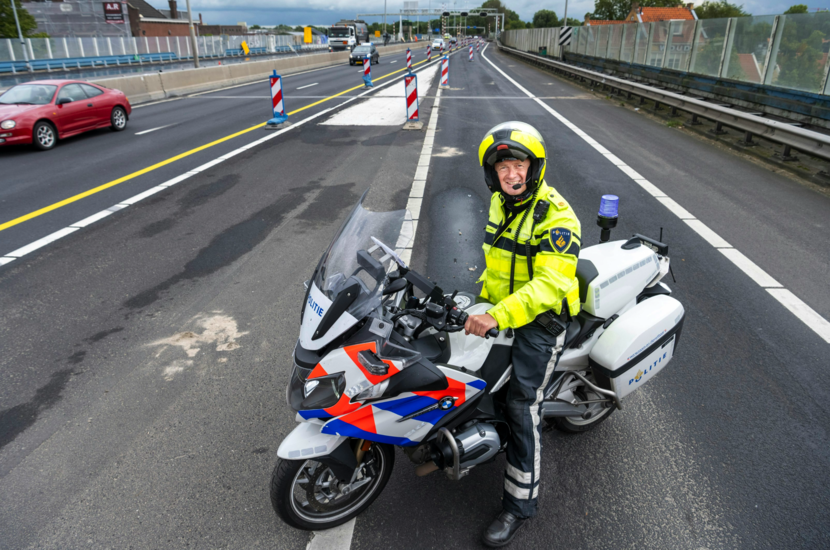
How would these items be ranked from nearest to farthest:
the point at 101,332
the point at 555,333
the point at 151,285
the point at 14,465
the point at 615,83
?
the point at 555,333 < the point at 14,465 < the point at 101,332 < the point at 151,285 < the point at 615,83

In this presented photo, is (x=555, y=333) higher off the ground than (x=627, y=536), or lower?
higher

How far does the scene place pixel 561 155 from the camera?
1086cm

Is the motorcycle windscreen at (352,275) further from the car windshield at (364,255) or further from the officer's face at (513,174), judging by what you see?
the officer's face at (513,174)

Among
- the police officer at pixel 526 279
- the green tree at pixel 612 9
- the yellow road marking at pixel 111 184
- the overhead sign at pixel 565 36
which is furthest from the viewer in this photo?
the green tree at pixel 612 9

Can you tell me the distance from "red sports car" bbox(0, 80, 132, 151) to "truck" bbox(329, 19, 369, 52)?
5753 centimetres

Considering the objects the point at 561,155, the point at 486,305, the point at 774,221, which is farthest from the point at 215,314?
the point at 561,155

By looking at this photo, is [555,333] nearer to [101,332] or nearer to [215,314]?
[215,314]

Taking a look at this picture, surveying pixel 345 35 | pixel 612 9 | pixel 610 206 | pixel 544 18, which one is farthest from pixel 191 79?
pixel 544 18

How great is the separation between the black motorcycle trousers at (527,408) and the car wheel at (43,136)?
12.7 meters

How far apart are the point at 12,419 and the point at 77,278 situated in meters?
2.39

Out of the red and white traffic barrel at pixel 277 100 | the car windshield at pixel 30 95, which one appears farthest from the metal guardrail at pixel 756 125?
the car windshield at pixel 30 95

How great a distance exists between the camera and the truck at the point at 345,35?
69.4m

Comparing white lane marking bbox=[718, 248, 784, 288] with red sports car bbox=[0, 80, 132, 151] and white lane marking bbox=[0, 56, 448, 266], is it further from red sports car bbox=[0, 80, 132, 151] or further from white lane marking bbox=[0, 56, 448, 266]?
red sports car bbox=[0, 80, 132, 151]

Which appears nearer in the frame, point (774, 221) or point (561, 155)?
point (774, 221)
